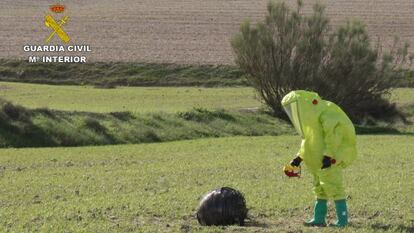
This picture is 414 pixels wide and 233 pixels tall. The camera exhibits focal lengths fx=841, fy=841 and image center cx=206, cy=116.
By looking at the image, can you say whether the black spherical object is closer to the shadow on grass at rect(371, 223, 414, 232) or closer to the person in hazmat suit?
the person in hazmat suit

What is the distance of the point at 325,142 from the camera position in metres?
11.8

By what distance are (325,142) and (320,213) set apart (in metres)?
1.20

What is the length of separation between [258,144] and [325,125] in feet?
64.9

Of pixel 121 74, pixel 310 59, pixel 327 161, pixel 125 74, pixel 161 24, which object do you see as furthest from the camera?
pixel 161 24

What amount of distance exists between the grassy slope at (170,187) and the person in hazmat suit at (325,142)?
2.06 feet

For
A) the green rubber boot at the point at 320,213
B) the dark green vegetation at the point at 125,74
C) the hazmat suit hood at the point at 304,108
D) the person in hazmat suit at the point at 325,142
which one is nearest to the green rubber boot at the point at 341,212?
the person in hazmat suit at the point at 325,142

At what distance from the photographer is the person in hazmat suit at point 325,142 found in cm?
1171

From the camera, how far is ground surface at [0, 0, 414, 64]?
66.6 m

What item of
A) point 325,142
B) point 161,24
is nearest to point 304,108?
point 325,142

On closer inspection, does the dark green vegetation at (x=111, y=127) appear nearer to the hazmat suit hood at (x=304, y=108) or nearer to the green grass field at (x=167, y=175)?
the green grass field at (x=167, y=175)

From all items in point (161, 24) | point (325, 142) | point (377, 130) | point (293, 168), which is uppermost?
point (325, 142)

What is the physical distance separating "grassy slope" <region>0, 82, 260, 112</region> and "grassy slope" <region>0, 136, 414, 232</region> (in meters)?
14.0

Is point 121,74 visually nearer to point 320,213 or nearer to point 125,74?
point 125,74

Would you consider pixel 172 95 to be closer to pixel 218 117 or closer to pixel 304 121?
pixel 218 117
